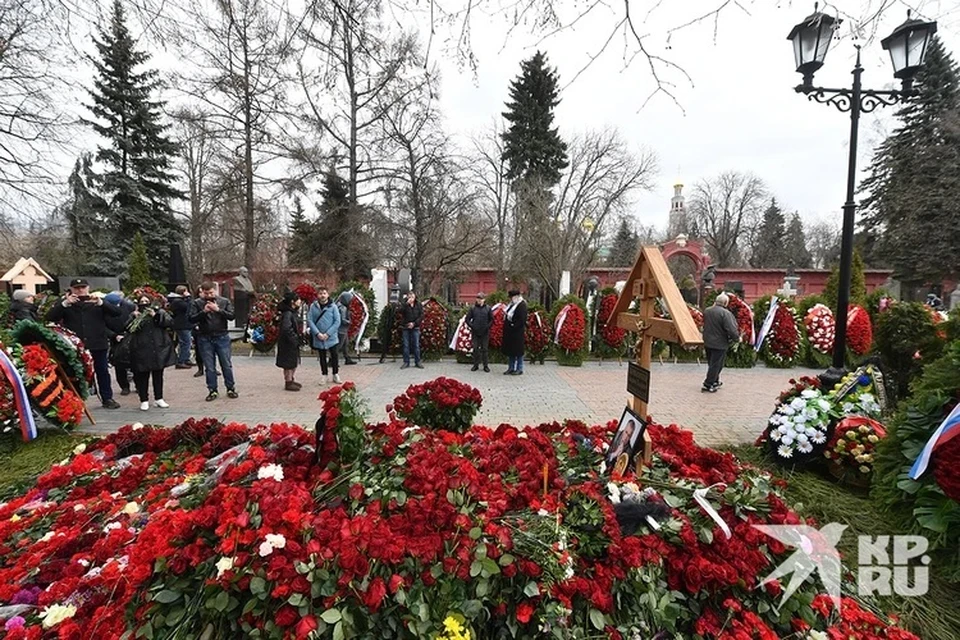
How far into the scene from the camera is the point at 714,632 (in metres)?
1.91

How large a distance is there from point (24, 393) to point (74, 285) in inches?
89.4

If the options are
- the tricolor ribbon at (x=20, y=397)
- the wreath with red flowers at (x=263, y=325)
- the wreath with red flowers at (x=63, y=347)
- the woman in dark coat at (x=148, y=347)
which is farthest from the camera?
the wreath with red flowers at (x=263, y=325)

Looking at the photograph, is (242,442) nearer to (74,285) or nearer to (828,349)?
(74,285)

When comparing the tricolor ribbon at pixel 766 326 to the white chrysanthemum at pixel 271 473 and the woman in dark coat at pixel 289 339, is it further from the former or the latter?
the white chrysanthemum at pixel 271 473

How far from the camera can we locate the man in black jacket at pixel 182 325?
9.26m

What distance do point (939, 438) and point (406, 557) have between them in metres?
2.99

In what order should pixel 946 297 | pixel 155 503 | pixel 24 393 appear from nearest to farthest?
pixel 155 503
pixel 24 393
pixel 946 297

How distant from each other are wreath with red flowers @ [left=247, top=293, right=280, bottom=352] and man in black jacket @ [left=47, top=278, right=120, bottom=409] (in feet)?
15.8

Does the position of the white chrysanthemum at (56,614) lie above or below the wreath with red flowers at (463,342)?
below

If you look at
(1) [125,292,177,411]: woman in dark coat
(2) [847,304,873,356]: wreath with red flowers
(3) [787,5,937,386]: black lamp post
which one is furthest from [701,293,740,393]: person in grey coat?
(1) [125,292,177,411]: woman in dark coat

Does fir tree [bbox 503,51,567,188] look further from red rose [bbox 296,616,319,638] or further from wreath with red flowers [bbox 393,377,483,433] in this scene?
red rose [bbox 296,616,319,638]

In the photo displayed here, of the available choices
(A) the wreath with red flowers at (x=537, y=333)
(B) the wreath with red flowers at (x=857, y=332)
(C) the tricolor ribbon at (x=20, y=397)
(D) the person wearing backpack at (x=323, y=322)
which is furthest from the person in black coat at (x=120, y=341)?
(B) the wreath with red flowers at (x=857, y=332)

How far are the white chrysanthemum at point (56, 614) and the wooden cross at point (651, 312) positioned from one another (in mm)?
2817

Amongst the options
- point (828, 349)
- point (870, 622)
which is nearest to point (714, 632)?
point (870, 622)
